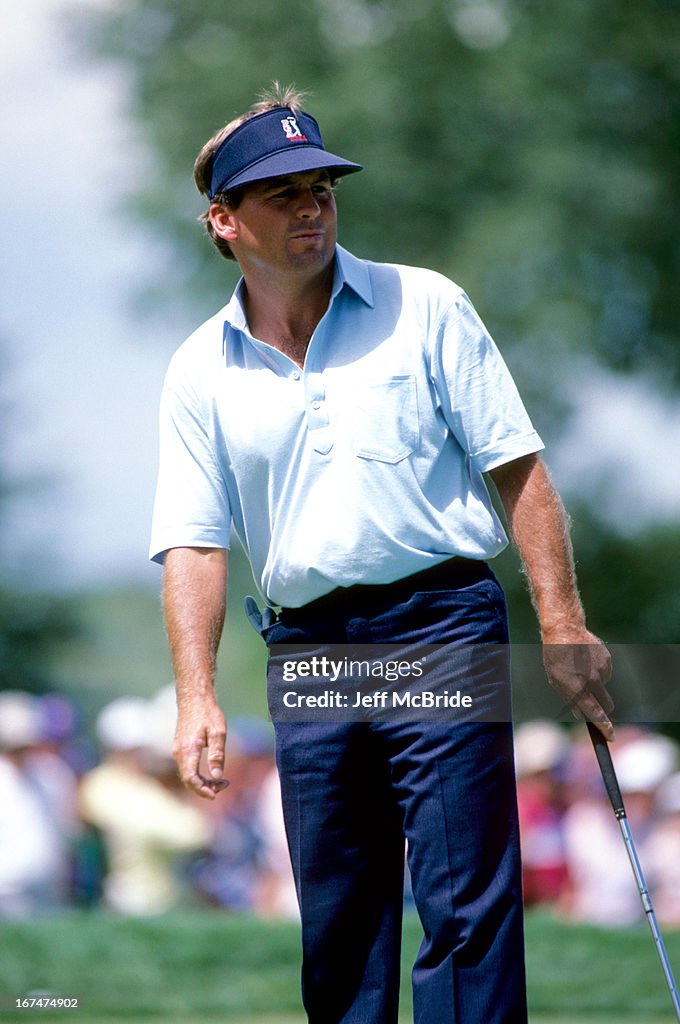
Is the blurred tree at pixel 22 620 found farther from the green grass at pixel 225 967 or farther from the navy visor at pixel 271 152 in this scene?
the navy visor at pixel 271 152

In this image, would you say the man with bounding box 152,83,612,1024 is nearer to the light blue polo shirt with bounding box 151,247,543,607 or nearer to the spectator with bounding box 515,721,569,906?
the light blue polo shirt with bounding box 151,247,543,607

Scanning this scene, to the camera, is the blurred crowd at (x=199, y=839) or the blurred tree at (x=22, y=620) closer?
the blurred crowd at (x=199, y=839)

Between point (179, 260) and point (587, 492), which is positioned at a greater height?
point (179, 260)

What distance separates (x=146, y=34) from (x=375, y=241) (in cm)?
300

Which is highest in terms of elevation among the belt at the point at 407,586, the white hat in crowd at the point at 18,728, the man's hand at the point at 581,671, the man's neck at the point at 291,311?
the man's neck at the point at 291,311

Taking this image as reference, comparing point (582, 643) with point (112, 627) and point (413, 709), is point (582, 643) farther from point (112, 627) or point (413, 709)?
point (112, 627)

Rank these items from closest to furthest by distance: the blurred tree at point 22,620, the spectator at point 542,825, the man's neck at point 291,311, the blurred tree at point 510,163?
the man's neck at point 291,311, the spectator at point 542,825, the blurred tree at point 510,163, the blurred tree at point 22,620

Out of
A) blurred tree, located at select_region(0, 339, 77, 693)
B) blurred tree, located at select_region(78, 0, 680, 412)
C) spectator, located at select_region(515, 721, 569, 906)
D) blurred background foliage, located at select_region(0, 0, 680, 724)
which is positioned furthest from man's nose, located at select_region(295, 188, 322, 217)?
blurred tree, located at select_region(0, 339, 77, 693)

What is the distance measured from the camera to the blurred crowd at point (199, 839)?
21.2 ft

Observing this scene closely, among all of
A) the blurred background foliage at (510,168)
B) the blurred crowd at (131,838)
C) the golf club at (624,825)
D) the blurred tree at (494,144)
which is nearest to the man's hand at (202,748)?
the golf club at (624,825)

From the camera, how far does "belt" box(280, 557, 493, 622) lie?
10.2 feet

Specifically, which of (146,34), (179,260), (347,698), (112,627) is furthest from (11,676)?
(347,698)

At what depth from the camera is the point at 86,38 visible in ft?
43.9

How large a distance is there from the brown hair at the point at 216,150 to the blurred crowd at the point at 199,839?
356 cm
